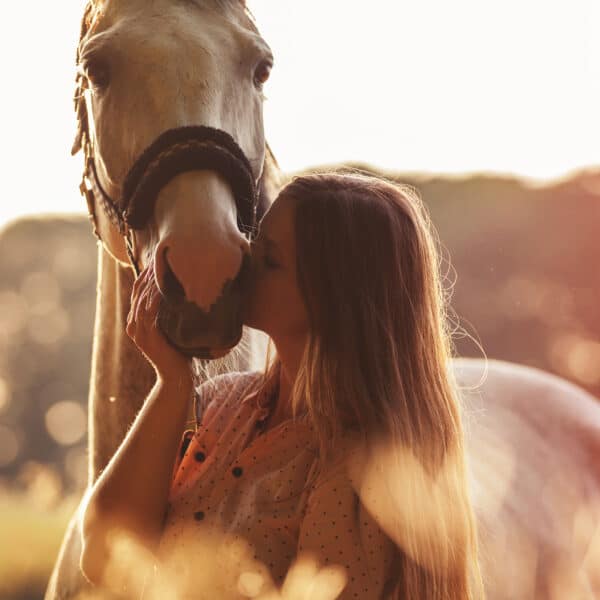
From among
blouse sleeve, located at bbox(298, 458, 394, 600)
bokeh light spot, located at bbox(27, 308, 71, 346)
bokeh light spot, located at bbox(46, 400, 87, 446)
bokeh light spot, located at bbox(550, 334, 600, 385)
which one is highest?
blouse sleeve, located at bbox(298, 458, 394, 600)

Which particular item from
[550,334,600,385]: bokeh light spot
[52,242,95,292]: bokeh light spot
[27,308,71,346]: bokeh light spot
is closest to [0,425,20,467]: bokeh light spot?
[27,308,71,346]: bokeh light spot

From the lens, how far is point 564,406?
3.25 metres

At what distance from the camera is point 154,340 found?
164 cm

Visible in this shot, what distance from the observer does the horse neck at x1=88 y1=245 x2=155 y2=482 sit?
2.34 meters

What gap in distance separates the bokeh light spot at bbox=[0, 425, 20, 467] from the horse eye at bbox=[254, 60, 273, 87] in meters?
12.8

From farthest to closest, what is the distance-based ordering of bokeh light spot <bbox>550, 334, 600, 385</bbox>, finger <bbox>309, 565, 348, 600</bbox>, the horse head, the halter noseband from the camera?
bokeh light spot <bbox>550, 334, 600, 385</bbox> < the halter noseband < the horse head < finger <bbox>309, 565, 348, 600</bbox>

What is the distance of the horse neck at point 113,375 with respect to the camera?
7.69ft

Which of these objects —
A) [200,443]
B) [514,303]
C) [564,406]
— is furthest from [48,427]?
[200,443]

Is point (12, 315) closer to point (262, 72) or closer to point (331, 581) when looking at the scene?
point (262, 72)

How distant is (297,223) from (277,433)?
374 mm

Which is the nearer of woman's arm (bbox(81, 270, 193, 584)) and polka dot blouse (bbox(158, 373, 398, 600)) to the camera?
polka dot blouse (bbox(158, 373, 398, 600))

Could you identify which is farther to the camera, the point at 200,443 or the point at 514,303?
the point at 514,303

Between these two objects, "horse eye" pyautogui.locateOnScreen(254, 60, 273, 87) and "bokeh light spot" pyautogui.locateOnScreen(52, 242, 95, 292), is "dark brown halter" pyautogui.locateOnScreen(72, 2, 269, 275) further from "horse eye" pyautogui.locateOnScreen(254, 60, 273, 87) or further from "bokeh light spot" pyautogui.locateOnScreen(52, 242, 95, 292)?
"bokeh light spot" pyautogui.locateOnScreen(52, 242, 95, 292)

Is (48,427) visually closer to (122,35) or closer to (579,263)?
(579,263)
